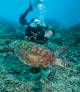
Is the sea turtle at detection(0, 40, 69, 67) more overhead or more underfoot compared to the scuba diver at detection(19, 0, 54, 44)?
more underfoot

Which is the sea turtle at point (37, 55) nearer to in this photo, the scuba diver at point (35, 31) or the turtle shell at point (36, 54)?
the turtle shell at point (36, 54)

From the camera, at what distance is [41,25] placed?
7.93 metres

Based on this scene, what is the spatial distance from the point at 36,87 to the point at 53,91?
0.47 m

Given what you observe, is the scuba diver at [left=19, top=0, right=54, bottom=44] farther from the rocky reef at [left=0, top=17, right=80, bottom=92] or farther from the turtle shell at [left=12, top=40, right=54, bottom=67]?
the turtle shell at [left=12, top=40, right=54, bottom=67]

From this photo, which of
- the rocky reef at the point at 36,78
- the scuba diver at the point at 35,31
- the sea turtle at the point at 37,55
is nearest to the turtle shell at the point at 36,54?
the sea turtle at the point at 37,55

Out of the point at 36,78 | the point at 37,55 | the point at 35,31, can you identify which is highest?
the point at 35,31

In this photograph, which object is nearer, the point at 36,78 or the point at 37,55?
the point at 37,55

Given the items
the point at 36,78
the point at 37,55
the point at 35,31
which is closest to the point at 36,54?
the point at 37,55

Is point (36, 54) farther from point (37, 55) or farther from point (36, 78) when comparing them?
point (36, 78)

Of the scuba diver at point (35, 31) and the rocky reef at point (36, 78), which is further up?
the scuba diver at point (35, 31)

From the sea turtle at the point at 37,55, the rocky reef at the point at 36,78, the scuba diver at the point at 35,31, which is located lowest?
the rocky reef at the point at 36,78

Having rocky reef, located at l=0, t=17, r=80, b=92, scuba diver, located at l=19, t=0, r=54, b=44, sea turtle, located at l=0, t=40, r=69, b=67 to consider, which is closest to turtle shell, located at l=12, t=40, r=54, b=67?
sea turtle, located at l=0, t=40, r=69, b=67

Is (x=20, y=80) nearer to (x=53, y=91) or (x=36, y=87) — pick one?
(x=36, y=87)

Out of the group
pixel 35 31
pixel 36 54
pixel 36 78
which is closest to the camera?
pixel 36 54
